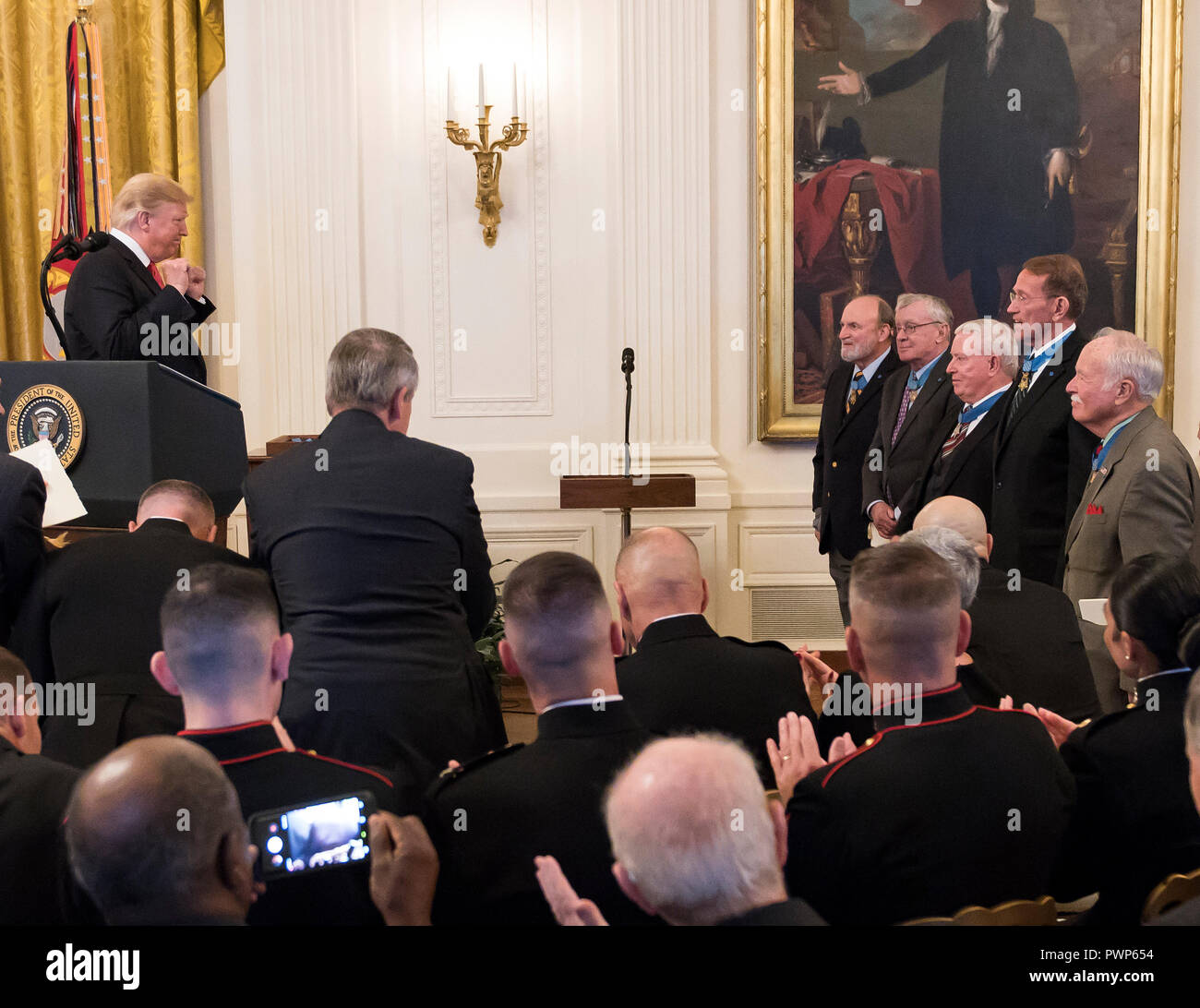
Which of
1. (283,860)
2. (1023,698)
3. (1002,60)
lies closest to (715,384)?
(1002,60)

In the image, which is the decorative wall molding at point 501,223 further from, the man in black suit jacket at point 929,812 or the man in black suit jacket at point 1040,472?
the man in black suit jacket at point 929,812

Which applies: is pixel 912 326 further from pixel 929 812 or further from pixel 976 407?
pixel 929 812

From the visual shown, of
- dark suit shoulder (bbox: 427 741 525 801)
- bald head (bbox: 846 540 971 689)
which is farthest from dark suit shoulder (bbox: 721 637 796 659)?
dark suit shoulder (bbox: 427 741 525 801)

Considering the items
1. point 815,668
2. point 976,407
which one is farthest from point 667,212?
point 815,668

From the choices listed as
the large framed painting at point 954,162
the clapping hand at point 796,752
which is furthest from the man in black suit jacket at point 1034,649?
the large framed painting at point 954,162

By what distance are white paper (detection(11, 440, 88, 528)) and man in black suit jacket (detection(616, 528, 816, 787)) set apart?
4.34ft

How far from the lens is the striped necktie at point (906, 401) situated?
17.0ft

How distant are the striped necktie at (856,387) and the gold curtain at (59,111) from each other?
11.0 feet

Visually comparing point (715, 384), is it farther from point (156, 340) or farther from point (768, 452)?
point (156, 340)

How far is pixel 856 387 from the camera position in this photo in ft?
18.5

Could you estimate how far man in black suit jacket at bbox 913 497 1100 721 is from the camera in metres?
2.96

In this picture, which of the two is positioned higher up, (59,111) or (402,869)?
(59,111)

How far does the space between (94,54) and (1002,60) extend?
14.5 feet

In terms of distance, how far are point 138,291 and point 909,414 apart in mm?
2962
